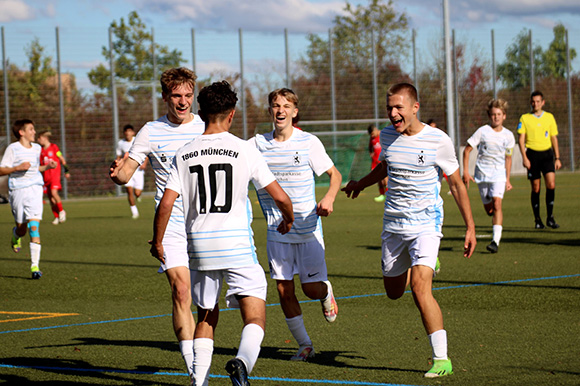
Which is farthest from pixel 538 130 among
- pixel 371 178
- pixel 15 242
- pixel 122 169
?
pixel 122 169

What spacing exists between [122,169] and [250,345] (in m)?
1.90

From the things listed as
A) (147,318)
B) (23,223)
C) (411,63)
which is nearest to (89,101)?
(411,63)

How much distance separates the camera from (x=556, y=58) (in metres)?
44.5

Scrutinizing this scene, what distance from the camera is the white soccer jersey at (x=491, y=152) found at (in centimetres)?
1348

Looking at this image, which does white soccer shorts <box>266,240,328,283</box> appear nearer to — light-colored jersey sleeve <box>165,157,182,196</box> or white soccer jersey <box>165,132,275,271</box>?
white soccer jersey <box>165,132,275,271</box>

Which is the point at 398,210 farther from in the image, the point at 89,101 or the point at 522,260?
the point at 89,101

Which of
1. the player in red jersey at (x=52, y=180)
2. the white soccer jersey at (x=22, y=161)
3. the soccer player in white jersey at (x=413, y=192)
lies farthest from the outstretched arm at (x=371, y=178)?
the player in red jersey at (x=52, y=180)

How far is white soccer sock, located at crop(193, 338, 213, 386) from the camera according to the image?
16.2 ft

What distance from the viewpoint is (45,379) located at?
608 centimetres

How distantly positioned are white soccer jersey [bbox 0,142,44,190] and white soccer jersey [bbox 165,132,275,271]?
8222mm

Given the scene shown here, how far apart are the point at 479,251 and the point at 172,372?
7903 mm

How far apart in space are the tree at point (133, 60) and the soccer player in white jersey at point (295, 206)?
93.7 ft

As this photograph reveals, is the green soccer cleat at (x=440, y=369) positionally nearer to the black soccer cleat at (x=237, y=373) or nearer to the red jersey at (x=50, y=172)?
the black soccer cleat at (x=237, y=373)

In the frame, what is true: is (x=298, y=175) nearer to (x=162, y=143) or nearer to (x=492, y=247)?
(x=162, y=143)
